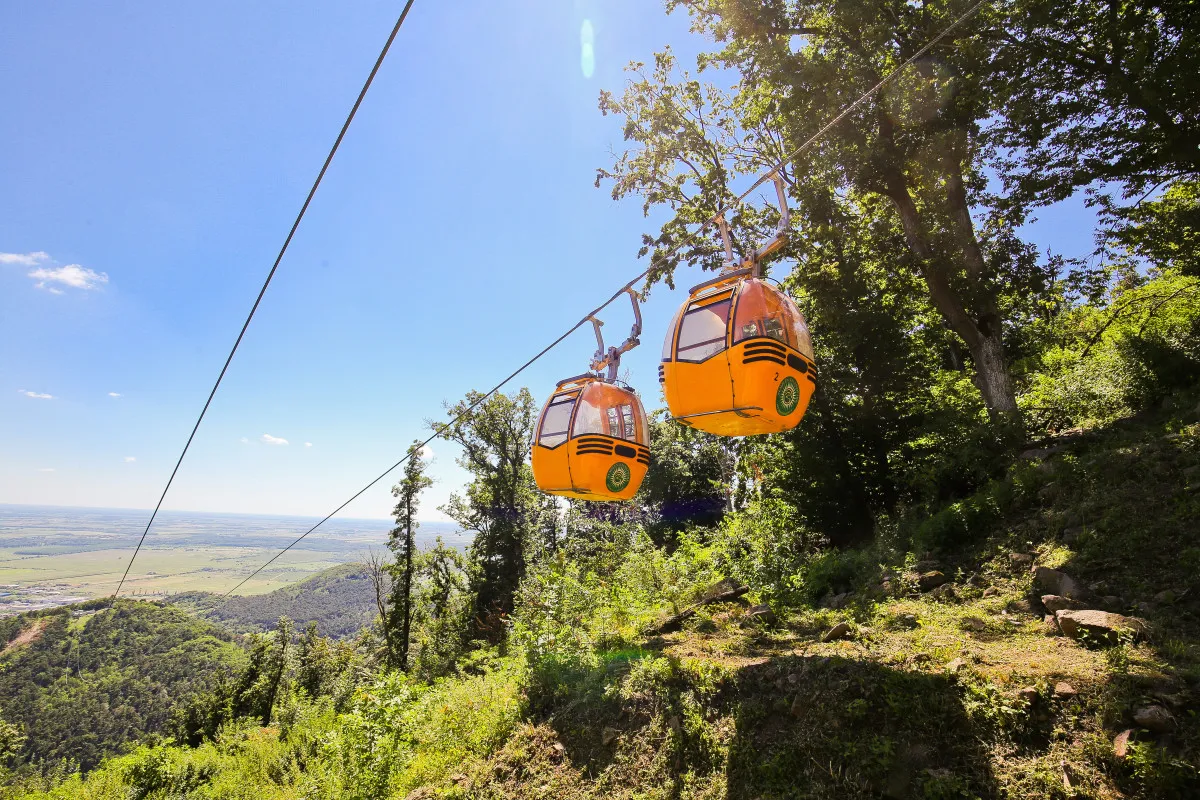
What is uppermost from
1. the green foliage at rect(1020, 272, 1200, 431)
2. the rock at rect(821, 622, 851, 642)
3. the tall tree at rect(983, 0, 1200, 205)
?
the tall tree at rect(983, 0, 1200, 205)

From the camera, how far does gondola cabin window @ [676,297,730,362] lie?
3.33 meters

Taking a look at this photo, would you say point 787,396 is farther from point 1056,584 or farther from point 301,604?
point 301,604

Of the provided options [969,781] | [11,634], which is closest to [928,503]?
[969,781]

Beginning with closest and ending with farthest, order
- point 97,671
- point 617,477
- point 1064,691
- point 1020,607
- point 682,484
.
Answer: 1. point 1064,691
2. point 617,477
3. point 1020,607
4. point 682,484
5. point 97,671

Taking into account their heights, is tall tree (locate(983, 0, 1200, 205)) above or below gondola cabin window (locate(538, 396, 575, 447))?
above

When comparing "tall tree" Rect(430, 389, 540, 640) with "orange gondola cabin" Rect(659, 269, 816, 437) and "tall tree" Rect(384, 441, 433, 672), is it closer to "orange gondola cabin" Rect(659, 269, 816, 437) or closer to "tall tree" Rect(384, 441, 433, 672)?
"tall tree" Rect(384, 441, 433, 672)

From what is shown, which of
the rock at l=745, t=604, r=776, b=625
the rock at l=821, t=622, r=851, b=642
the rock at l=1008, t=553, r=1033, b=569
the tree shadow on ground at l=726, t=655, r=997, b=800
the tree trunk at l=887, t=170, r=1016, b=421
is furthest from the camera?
the tree trunk at l=887, t=170, r=1016, b=421

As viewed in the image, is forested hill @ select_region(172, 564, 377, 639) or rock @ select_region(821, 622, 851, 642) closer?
rock @ select_region(821, 622, 851, 642)

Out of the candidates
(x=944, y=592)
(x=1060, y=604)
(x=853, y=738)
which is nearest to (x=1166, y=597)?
(x=1060, y=604)

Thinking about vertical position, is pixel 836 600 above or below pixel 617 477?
below

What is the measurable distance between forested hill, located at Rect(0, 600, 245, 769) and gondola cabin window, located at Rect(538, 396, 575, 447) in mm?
69590

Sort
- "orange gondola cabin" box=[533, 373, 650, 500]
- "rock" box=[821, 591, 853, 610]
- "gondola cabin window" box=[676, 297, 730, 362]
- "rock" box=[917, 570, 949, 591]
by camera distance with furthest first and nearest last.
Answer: "rock" box=[821, 591, 853, 610] → "rock" box=[917, 570, 949, 591] → "orange gondola cabin" box=[533, 373, 650, 500] → "gondola cabin window" box=[676, 297, 730, 362]

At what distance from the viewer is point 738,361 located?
321cm

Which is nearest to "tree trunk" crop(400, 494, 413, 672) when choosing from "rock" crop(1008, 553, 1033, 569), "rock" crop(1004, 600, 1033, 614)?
"rock" crop(1008, 553, 1033, 569)
